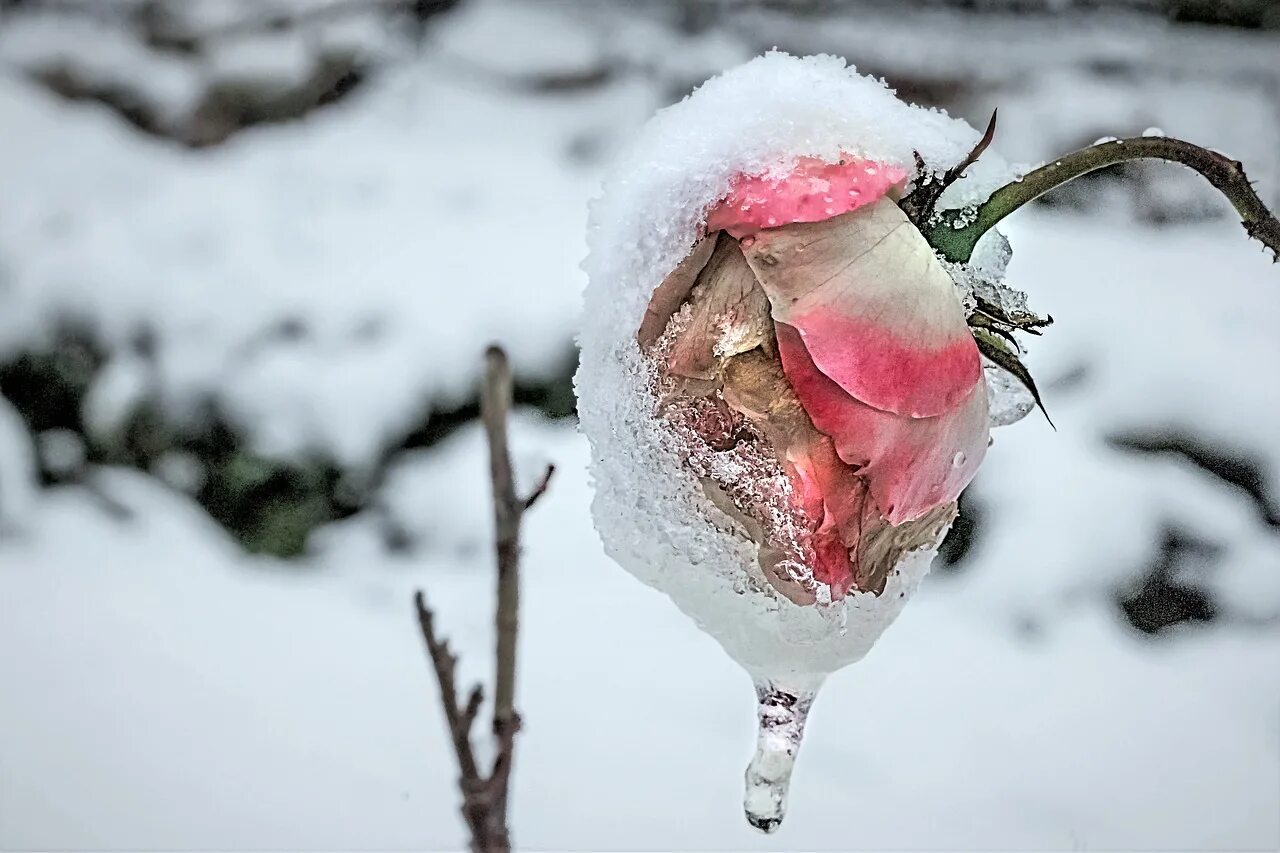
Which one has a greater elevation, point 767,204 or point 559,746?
point 767,204

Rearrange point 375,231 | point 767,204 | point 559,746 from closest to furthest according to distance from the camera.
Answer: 1. point 767,204
2. point 559,746
3. point 375,231

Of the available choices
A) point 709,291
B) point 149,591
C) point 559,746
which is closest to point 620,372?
point 709,291

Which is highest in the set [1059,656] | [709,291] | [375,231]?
[709,291]

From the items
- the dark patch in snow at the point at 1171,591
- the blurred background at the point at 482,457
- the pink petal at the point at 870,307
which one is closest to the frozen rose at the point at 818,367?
the pink petal at the point at 870,307

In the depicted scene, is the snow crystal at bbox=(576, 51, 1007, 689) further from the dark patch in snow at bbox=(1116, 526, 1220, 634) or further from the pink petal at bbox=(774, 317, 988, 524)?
the dark patch in snow at bbox=(1116, 526, 1220, 634)

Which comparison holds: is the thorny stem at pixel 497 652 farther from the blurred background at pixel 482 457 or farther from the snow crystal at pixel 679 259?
the blurred background at pixel 482 457

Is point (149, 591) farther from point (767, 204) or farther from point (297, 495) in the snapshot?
point (767, 204)

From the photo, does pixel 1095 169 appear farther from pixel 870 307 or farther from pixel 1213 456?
pixel 1213 456

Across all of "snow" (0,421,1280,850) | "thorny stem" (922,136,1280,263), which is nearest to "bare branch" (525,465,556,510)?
"thorny stem" (922,136,1280,263)
